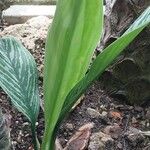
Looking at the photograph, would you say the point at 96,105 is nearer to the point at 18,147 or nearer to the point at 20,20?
the point at 18,147

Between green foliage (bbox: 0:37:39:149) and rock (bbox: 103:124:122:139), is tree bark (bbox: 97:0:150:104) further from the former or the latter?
green foliage (bbox: 0:37:39:149)

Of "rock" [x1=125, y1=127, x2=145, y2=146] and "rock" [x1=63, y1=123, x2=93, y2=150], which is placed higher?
"rock" [x1=125, y1=127, x2=145, y2=146]

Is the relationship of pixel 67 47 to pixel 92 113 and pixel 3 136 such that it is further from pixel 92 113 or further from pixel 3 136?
pixel 92 113

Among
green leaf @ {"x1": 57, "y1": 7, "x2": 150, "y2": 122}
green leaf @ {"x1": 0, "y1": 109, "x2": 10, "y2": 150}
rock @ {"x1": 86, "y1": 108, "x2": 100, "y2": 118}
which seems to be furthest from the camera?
rock @ {"x1": 86, "y1": 108, "x2": 100, "y2": 118}

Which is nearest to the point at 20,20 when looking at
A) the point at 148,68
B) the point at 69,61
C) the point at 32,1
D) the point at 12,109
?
the point at 32,1

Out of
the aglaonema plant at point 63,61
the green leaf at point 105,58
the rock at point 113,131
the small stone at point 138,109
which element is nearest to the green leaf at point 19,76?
the aglaonema plant at point 63,61

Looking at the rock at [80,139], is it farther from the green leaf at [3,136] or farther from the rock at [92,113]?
the green leaf at [3,136]

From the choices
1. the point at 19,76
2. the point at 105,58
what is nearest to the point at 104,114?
the point at 19,76

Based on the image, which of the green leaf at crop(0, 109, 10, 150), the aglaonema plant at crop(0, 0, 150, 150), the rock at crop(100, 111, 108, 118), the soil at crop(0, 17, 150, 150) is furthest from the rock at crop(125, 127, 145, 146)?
the green leaf at crop(0, 109, 10, 150)
